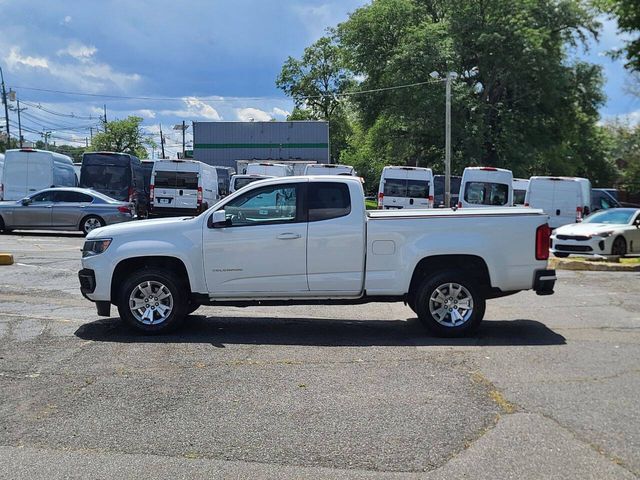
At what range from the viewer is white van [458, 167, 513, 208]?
21.9 m

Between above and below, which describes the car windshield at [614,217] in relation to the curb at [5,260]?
above

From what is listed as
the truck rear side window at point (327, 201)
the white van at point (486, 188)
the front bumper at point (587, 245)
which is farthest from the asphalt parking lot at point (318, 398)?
the white van at point (486, 188)

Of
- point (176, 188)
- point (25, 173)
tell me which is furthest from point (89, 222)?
point (25, 173)

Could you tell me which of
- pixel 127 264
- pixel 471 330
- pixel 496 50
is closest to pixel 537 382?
pixel 471 330

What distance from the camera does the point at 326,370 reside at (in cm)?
601

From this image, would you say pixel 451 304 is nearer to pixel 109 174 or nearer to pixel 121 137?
pixel 109 174

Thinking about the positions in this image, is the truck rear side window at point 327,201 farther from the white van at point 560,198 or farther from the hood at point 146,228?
the white van at point 560,198

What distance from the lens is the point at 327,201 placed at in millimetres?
7555

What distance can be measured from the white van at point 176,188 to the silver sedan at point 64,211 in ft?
10.6

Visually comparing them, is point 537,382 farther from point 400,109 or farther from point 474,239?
point 400,109

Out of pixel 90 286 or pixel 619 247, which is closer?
pixel 90 286

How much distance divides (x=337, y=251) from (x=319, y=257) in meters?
0.23

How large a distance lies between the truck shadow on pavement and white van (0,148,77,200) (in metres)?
16.6

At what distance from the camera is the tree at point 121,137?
260ft
